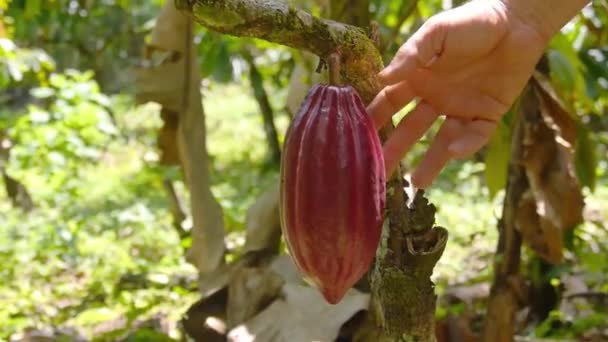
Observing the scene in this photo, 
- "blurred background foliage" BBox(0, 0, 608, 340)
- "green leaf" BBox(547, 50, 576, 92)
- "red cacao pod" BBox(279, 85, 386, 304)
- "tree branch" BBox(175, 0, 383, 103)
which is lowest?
"blurred background foliage" BBox(0, 0, 608, 340)

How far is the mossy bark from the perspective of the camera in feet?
2.50

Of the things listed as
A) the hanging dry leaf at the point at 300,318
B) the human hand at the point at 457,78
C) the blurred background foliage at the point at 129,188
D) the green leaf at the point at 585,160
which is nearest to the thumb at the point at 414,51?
the human hand at the point at 457,78

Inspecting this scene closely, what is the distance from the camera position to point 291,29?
2.50 feet

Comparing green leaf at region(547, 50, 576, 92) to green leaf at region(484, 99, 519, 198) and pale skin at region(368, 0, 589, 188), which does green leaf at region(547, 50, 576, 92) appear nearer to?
green leaf at region(484, 99, 519, 198)

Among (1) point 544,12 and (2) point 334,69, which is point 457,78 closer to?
(1) point 544,12

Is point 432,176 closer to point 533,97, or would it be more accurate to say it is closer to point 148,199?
point 533,97

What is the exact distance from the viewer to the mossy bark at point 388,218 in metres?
0.76

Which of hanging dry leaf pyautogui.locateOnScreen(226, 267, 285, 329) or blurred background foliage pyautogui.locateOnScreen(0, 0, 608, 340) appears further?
blurred background foliage pyautogui.locateOnScreen(0, 0, 608, 340)

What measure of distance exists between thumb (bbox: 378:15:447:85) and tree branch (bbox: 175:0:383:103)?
0.02m

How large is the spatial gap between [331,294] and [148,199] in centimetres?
353

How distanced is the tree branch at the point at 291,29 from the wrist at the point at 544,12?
A: 21cm

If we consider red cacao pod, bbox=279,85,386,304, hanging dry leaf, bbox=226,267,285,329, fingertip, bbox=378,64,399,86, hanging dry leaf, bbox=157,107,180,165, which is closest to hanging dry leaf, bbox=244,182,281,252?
hanging dry leaf, bbox=226,267,285,329

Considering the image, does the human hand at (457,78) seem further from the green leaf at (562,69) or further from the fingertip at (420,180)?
the green leaf at (562,69)

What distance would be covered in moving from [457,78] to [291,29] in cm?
27
